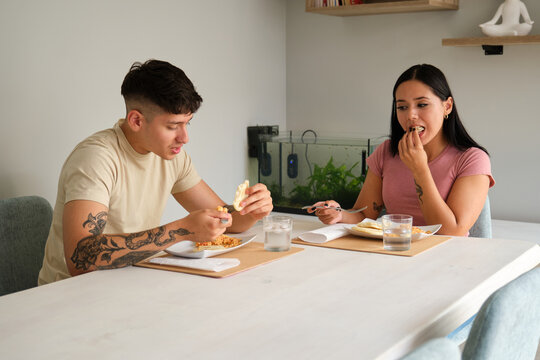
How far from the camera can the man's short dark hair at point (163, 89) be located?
73.2 inches

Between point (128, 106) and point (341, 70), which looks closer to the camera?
point (128, 106)

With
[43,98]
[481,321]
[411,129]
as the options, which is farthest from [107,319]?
[43,98]

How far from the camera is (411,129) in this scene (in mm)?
2258

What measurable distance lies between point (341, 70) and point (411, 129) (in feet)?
5.85

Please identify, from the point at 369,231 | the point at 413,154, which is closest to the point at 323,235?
the point at 369,231

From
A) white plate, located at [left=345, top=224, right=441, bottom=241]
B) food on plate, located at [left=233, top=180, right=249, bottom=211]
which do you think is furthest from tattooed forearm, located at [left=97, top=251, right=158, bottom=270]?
white plate, located at [left=345, top=224, right=441, bottom=241]

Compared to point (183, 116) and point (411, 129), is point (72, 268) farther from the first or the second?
point (411, 129)

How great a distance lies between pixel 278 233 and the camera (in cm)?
171

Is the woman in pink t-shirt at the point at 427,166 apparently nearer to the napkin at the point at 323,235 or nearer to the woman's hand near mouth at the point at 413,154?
the woman's hand near mouth at the point at 413,154

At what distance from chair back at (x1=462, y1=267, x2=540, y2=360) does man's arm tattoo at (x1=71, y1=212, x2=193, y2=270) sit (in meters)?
0.84

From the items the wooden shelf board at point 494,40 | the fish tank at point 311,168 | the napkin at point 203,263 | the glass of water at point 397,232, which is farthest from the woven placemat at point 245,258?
the wooden shelf board at point 494,40

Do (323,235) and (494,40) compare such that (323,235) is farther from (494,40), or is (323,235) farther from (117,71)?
(494,40)

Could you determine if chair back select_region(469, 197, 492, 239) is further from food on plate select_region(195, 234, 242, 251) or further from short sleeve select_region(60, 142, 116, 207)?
short sleeve select_region(60, 142, 116, 207)

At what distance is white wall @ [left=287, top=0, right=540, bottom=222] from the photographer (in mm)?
3385
